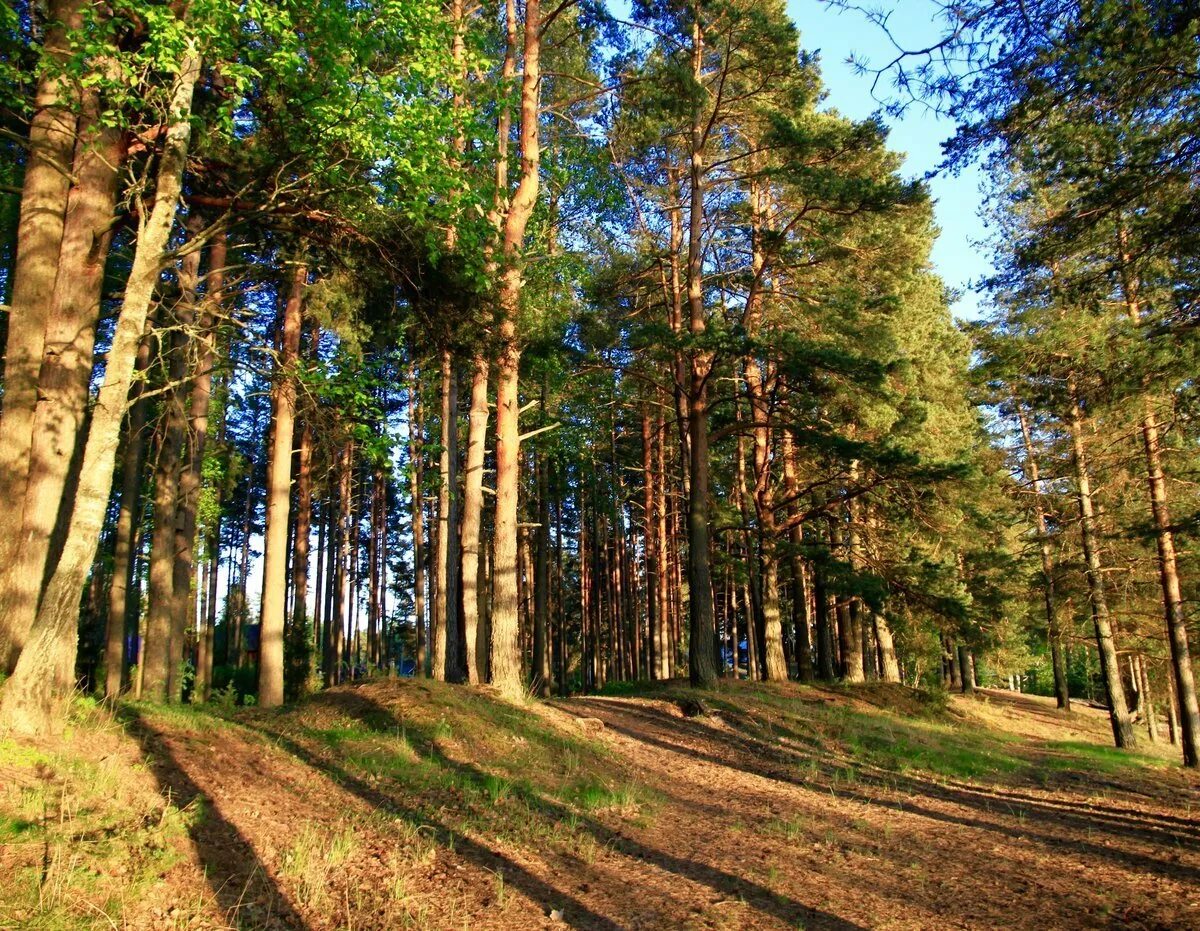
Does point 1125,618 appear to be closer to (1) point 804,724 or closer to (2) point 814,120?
(1) point 804,724

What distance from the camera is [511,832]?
20.4 feet

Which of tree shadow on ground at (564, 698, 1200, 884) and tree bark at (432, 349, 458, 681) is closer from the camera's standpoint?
tree shadow on ground at (564, 698, 1200, 884)

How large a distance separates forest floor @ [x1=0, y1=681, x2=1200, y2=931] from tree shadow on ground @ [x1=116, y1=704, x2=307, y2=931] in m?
0.02

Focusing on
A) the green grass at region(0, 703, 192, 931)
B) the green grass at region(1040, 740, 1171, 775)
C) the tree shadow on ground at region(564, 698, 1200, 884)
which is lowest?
the green grass at region(1040, 740, 1171, 775)

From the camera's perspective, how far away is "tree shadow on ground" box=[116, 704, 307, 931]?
4168mm

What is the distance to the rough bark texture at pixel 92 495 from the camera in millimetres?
5469

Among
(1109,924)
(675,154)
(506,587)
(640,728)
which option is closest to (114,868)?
(1109,924)

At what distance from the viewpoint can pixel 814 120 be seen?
1988cm

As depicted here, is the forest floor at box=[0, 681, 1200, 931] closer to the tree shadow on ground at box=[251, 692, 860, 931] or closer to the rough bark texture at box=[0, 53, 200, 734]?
the tree shadow on ground at box=[251, 692, 860, 931]

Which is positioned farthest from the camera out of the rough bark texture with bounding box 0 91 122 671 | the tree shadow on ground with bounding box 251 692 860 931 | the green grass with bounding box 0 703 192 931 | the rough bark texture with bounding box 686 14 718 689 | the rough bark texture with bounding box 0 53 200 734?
the rough bark texture with bounding box 686 14 718 689

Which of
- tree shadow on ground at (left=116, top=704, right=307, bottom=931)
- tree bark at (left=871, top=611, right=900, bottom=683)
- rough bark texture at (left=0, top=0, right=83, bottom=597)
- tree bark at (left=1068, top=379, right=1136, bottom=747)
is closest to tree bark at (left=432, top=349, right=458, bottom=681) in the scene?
rough bark texture at (left=0, top=0, right=83, bottom=597)

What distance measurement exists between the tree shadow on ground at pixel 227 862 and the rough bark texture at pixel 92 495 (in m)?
0.90

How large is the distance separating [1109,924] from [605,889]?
3376 mm

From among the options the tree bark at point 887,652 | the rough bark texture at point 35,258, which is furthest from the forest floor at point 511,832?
the tree bark at point 887,652
